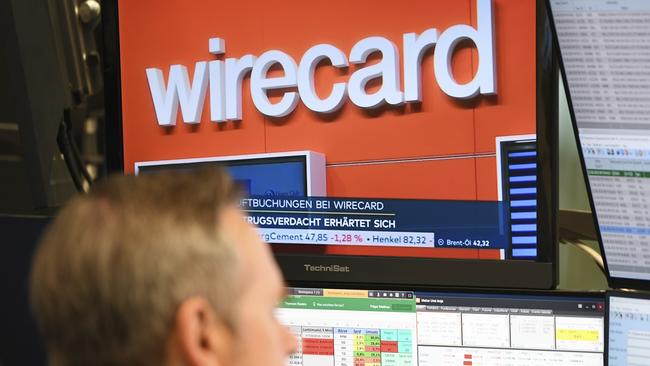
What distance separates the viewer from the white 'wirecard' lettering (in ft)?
4.34

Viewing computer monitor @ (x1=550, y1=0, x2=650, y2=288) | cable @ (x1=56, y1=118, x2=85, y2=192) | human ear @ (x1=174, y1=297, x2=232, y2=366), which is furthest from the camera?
cable @ (x1=56, y1=118, x2=85, y2=192)

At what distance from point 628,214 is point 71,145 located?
1.13 metres

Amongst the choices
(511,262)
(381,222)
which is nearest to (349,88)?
(381,222)

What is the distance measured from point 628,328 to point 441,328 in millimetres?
273

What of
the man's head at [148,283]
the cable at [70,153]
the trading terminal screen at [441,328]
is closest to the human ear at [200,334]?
the man's head at [148,283]

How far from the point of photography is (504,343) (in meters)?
1.23

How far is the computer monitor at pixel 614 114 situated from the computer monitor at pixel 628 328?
0.06 metres

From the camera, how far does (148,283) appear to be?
58cm

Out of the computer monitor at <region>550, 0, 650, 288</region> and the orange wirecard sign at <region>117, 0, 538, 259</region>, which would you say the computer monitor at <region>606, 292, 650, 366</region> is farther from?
the orange wirecard sign at <region>117, 0, 538, 259</region>

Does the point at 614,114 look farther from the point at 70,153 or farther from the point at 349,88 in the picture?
the point at 70,153

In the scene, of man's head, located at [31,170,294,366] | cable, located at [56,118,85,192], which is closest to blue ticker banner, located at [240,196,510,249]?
cable, located at [56,118,85,192]

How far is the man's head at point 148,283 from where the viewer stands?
0.58 m

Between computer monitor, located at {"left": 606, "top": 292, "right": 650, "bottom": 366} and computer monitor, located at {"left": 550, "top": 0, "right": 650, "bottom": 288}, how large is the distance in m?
0.06

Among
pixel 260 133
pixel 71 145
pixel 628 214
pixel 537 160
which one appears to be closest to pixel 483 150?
pixel 537 160
